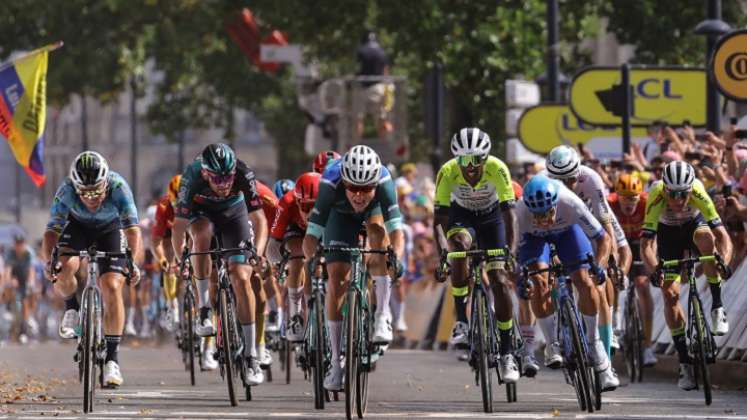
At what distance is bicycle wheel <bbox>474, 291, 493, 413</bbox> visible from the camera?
606 inches

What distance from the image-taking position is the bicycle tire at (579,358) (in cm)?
1545

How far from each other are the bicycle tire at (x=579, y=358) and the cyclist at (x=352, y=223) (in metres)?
1.17

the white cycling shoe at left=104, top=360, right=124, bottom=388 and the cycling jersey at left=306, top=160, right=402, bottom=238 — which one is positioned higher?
the cycling jersey at left=306, top=160, right=402, bottom=238

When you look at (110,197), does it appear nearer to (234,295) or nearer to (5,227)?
(234,295)

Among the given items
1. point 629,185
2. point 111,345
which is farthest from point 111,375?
point 629,185

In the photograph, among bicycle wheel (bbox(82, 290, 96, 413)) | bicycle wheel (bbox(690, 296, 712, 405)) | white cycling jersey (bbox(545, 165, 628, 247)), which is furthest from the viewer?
white cycling jersey (bbox(545, 165, 628, 247))

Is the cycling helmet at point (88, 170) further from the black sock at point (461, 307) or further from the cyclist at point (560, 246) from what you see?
the cyclist at point (560, 246)

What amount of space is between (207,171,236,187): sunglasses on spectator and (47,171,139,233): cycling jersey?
55cm

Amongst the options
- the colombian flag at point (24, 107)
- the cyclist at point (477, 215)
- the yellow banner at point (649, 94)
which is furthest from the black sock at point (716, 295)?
the colombian flag at point (24, 107)

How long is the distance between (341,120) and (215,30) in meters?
7.31

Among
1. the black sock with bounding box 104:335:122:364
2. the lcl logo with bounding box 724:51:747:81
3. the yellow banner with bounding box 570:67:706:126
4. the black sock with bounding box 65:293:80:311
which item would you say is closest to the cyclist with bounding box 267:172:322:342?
the black sock with bounding box 104:335:122:364

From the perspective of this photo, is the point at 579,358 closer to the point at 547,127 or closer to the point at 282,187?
the point at 282,187

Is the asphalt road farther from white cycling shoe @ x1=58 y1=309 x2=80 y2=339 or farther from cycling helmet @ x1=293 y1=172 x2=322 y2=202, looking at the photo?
cycling helmet @ x1=293 y1=172 x2=322 y2=202

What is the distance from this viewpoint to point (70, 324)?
16.8 metres
